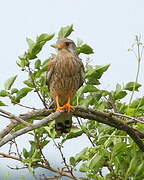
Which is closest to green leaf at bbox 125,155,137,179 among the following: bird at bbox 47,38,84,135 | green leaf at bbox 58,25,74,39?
green leaf at bbox 58,25,74,39

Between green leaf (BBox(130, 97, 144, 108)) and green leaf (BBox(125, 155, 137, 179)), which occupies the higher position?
green leaf (BBox(130, 97, 144, 108))

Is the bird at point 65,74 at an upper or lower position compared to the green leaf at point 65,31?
lower

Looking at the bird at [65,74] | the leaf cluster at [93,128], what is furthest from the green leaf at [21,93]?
the bird at [65,74]

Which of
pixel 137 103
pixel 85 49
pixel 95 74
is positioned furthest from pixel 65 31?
pixel 137 103

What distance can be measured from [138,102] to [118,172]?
44cm

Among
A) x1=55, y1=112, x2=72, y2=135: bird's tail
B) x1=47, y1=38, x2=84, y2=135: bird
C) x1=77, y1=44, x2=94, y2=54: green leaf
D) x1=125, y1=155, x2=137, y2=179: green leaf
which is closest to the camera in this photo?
x1=125, y1=155, x2=137, y2=179: green leaf

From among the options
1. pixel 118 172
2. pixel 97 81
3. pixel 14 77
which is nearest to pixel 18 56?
pixel 14 77

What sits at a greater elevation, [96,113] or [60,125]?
[96,113]

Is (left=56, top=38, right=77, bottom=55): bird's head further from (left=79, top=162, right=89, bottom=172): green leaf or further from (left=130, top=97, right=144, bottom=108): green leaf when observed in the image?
(left=79, top=162, right=89, bottom=172): green leaf

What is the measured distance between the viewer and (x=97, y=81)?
2.53 metres

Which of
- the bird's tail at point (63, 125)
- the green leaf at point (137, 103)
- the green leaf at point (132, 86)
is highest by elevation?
the green leaf at point (132, 86)

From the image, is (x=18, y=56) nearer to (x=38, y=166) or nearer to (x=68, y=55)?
(x=38, y=166)

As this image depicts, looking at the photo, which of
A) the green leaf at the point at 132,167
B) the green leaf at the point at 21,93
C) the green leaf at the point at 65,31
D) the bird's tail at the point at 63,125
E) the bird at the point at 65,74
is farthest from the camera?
the bird at the point at 65,74

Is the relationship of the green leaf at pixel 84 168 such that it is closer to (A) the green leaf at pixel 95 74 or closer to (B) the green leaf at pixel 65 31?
(A) the green leaf at pixel 95 74
